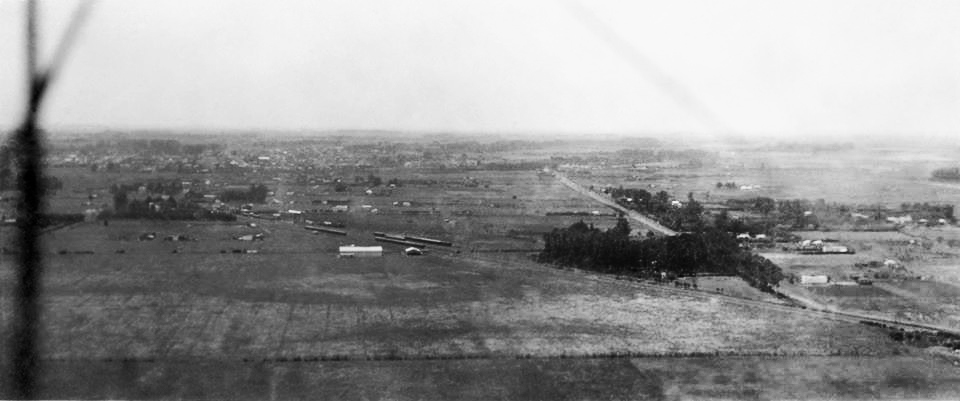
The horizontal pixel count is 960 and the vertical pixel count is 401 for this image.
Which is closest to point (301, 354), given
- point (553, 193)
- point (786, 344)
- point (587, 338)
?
point (587, 338)

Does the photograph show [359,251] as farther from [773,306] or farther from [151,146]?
[773,306]

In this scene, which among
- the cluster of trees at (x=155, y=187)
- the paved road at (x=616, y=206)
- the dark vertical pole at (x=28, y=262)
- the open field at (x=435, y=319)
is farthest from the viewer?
the paved road at (x=616, y=206)

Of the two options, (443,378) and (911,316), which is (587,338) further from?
(911,316)

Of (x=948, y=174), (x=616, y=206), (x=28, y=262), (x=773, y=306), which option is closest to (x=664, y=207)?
(x=616, y=206)

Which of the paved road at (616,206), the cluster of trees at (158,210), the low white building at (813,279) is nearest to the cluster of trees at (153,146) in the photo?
the cluster of trees at (158,210)

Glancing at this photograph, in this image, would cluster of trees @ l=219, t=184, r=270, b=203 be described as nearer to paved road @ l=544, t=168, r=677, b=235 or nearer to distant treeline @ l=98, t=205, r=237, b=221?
distant treeline @ l=98, t=205, r=237, b=221

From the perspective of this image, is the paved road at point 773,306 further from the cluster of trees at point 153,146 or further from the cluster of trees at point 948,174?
the cluster of trees at point 948,174

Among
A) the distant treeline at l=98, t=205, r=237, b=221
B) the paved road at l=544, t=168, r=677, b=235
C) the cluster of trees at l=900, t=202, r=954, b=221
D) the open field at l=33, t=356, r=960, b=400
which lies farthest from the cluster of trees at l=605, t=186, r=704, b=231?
the distant treeline at l=98, t=205, r=237, b=221
